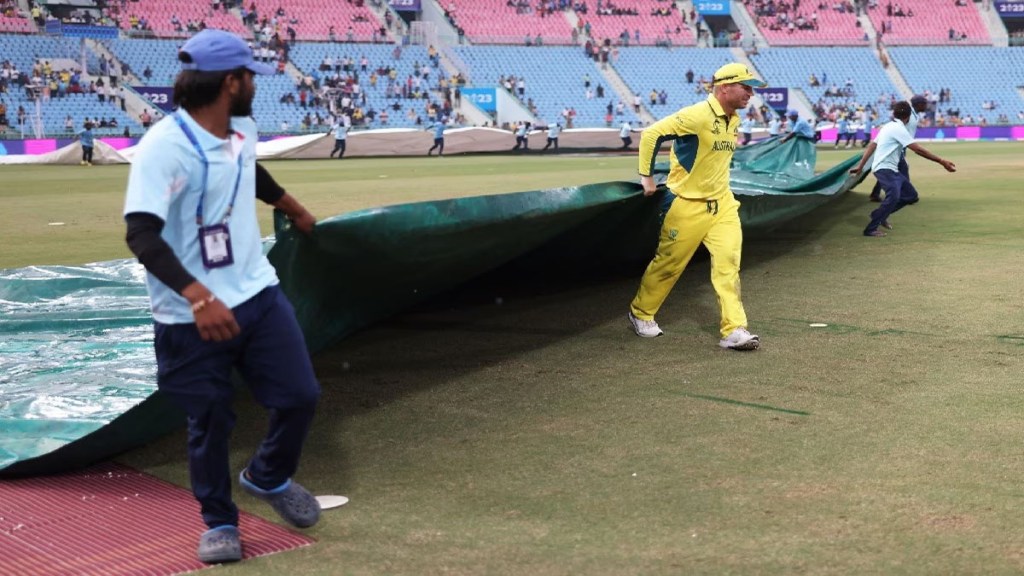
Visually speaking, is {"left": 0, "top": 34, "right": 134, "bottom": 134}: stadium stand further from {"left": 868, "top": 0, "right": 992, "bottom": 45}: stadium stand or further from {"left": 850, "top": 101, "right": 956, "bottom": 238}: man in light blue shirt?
{"left": 868, "top": 0, "right": 992, "bottom": 45}: stadium stand

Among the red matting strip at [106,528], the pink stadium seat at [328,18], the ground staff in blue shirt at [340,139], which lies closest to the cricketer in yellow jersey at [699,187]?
the red matting strip at [106,528]

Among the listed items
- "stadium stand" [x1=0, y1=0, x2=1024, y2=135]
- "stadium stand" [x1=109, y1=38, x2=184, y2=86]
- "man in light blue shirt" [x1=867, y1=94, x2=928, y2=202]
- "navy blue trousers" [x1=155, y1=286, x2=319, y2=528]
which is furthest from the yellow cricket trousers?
"stadium stand" [x1=109, y1=38, x2=184, y2=86]

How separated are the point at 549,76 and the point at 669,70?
682cm

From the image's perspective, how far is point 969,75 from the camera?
62.0 metres

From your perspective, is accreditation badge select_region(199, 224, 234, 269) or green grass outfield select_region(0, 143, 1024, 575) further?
green grass outfield select_region(0, 143, 1024, 575)

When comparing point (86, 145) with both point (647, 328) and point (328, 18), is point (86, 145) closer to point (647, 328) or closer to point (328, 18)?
point (328, 18)

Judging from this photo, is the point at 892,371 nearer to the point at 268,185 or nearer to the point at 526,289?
the point at 526,289

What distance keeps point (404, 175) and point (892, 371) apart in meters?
20.2

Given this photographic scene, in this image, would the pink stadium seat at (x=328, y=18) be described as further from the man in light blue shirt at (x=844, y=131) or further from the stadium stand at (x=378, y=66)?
the man in light blue shirt at (x=844, y=131)

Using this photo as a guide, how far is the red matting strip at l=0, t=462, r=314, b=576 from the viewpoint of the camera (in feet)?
11.9

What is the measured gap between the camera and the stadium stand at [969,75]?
59.5 m

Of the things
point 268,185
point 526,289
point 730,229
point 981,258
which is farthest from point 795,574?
point 981,258

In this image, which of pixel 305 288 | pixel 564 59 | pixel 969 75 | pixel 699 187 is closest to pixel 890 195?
pixel 699 187

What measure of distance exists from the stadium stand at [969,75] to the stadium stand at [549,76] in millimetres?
17626
